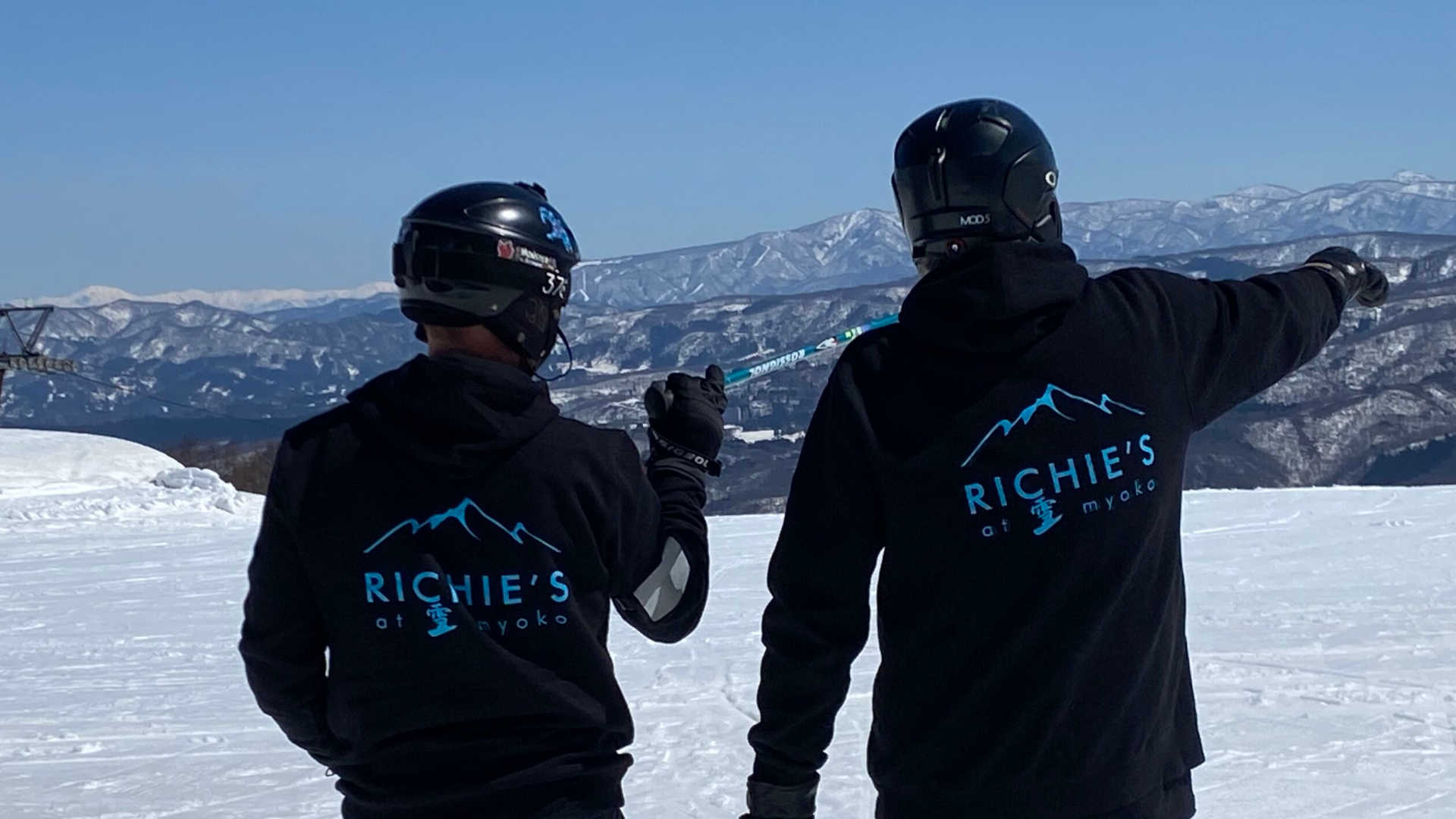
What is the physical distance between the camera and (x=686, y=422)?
9.33 feet

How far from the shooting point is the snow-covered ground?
5.45 meters

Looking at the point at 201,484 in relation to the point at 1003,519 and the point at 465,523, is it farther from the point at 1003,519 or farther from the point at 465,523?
the point at 1003,519

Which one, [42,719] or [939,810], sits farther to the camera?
[42,719]

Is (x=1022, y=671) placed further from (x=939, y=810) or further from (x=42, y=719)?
(x=42, y=719)

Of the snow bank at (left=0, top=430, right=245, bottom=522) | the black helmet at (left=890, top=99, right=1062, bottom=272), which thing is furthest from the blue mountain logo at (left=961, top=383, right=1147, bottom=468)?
the snow bank at (left=0, top=430, right=245, bottom=522)

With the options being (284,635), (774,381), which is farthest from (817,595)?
(774,381)

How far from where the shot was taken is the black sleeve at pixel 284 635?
244cm

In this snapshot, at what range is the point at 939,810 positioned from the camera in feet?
7.72

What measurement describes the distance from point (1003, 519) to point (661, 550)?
2.17ft

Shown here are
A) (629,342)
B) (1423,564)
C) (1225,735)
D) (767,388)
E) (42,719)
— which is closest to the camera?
(1225,735)

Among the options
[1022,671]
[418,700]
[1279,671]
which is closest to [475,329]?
[418,700]

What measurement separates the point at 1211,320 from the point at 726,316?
144 m

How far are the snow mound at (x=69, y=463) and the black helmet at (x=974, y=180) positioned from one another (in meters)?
21.2

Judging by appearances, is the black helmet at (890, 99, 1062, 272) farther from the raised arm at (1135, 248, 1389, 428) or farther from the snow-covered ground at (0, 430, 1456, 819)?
the snow-covered ground at (0, 430, 1456, 819)
